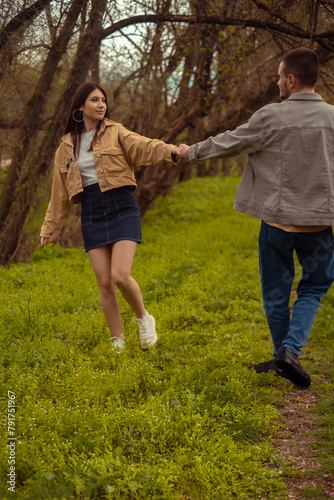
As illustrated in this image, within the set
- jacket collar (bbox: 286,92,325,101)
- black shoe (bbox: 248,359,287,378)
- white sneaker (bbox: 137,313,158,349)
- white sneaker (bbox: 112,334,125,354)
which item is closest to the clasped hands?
jacket collar (bbox: 286,92,325,101)

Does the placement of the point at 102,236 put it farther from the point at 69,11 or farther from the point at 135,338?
the point at 69,11

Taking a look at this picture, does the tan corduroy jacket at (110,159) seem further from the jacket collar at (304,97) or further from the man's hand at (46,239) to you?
the jacket collar at (304,97)

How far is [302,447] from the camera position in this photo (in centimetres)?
329

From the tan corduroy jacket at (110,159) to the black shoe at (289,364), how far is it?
70.6 inches

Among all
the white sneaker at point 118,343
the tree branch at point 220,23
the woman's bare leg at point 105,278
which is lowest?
the white sneaker at point 118,343

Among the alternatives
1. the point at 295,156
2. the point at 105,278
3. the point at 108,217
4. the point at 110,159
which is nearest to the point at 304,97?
the point at 295,156

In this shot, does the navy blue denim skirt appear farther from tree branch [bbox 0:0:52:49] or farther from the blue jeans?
tree branch [bbox 0:0:52:49]

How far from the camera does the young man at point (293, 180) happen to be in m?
3.66

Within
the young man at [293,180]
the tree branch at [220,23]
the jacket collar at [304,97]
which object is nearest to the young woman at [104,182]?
the young man at [293,180]

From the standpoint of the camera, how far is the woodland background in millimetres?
6598

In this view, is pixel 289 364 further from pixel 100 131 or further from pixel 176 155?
pixel 100 131

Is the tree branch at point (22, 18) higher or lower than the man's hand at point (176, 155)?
higher

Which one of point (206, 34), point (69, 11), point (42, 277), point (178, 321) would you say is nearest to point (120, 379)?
point (178, 321)

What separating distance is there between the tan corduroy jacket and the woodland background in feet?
8.55
